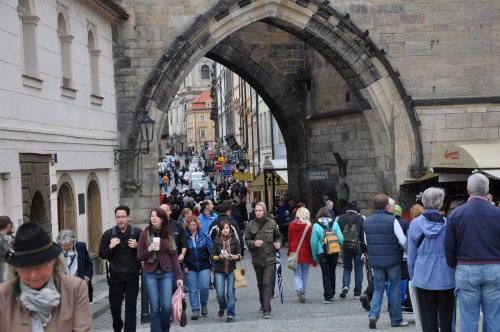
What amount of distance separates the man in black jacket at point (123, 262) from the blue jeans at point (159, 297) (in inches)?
6.1

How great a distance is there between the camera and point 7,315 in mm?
4586

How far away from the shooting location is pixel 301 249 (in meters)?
14.2

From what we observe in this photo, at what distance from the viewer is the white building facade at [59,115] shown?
1307cm

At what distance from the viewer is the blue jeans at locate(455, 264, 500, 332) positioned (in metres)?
7.71

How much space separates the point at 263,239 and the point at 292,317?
104 centimetres

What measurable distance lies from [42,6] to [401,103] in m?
9.78

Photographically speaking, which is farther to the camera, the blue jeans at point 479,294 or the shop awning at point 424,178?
the shop awning at point 424,178

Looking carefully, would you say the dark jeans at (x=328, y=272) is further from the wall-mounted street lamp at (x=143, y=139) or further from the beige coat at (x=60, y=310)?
the beige coat at (x=60, y=310)

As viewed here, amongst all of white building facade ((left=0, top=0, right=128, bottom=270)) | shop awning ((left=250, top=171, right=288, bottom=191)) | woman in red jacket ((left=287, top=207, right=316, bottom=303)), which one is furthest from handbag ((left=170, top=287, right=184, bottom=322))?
shop awning ((left=250, top=171, right=288, bottom=191))

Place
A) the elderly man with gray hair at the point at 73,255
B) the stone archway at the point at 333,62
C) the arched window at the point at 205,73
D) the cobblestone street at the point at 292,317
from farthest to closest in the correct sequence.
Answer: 1. the arched window at the point at 205,73
2. the stone archway at the point at 333,62
3. the cobblestone street at the point at 292,317
4. the elderly man with gray hair at the point at 73,255

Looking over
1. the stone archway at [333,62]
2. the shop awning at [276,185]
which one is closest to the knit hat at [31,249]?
the stone archway at [333,62]

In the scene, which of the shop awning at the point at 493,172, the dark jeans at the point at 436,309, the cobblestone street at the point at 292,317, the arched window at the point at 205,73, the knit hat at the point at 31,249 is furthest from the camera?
the arched window at the point at 205,73

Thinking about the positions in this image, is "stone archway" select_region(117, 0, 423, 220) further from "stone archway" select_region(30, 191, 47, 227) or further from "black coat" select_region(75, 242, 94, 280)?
"black coat" select_region(75, 242, 94, 280)

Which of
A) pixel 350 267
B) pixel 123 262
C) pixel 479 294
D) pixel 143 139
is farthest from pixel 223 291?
pixel 143 139
